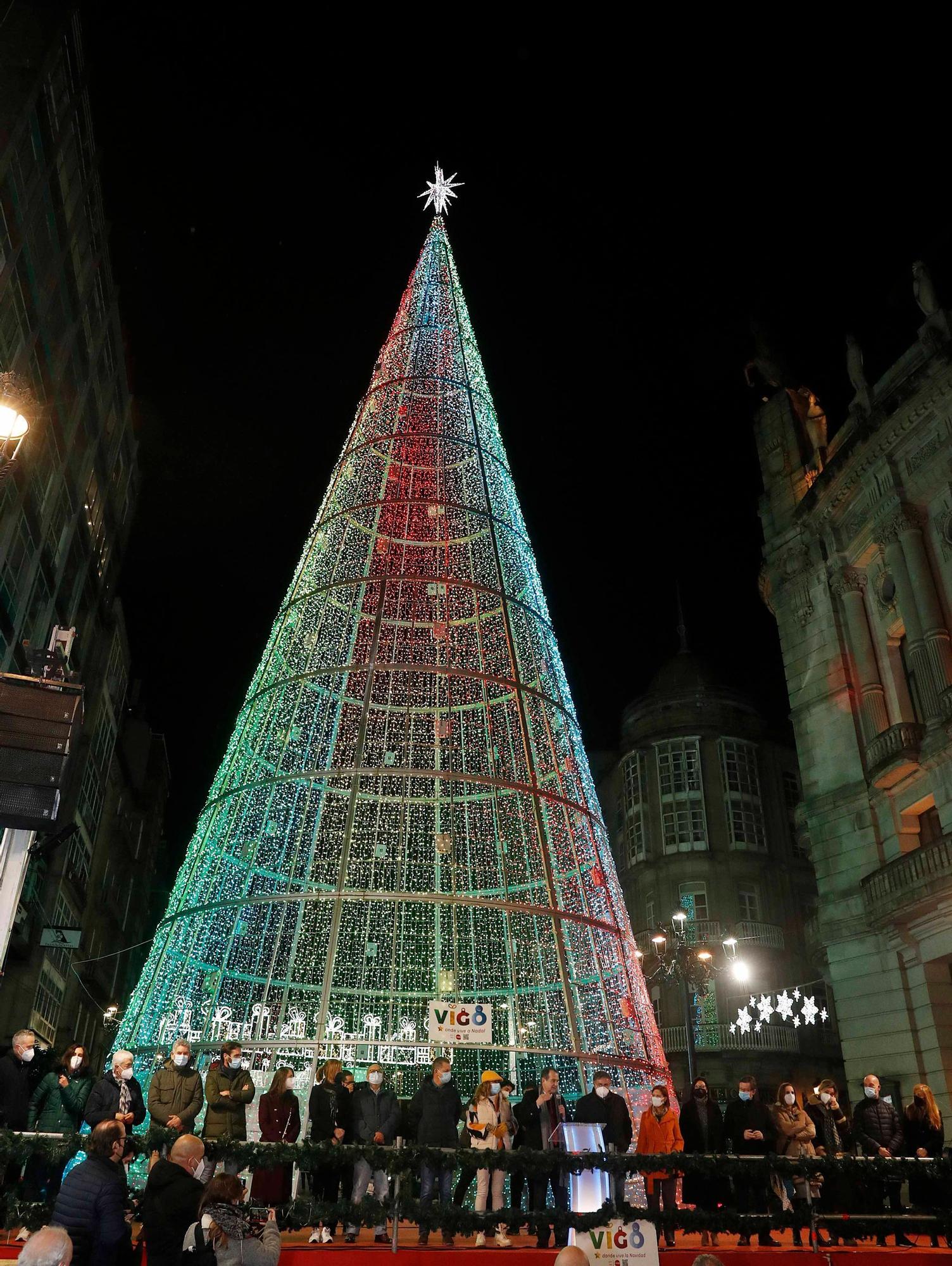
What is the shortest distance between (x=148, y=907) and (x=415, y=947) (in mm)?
53046

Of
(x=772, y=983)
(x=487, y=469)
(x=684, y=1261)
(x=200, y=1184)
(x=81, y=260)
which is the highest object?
(x=81, y=260)

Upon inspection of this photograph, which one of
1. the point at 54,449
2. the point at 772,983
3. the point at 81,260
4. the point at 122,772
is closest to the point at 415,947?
the point at 54,449

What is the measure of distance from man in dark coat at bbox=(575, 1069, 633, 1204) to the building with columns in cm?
1043

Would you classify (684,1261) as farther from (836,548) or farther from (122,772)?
(122,772)

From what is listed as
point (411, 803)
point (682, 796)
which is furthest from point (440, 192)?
point (682, 796)

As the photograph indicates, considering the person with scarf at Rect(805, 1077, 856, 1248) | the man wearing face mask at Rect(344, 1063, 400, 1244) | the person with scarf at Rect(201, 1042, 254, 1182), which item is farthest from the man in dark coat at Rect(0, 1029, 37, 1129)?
the person with scarf at Rect(805, 1077, 856, 1248)

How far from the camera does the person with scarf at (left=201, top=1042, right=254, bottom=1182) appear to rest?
8.70m

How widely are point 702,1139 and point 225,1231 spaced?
21.9ft

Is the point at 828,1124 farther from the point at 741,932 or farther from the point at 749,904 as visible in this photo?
the point at 749,904

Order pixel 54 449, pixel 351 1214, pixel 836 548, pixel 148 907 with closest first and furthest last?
1. pixel 351 1214
2. pixel 836 548
3. pixel 54 449
4. pixel 148 907

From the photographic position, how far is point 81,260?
27.8 metres

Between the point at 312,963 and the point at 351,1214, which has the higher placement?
the point at 312,963

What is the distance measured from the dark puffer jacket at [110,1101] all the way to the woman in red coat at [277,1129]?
3.73ft

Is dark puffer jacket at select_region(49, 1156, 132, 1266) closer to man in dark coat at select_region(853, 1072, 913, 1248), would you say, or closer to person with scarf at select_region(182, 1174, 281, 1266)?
person with scarf at select_region(182, 1174, 281, 1266)
